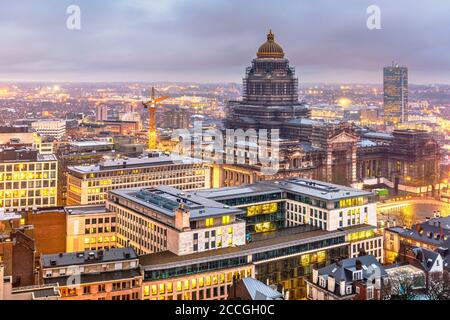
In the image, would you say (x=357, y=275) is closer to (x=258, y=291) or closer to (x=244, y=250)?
(x=258, y=291)

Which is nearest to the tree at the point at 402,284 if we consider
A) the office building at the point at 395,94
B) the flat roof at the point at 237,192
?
the flat roof at the point at 237,192

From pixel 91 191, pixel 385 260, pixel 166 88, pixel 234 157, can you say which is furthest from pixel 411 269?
pixel 166 88

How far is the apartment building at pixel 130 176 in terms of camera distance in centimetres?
4903

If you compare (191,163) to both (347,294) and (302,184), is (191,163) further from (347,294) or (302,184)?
(347,294)

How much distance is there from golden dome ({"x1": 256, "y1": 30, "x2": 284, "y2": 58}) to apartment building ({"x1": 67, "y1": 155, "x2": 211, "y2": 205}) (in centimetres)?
2329

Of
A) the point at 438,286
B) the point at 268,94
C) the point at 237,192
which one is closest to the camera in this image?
the point at 438,286

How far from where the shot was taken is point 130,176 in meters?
51.3

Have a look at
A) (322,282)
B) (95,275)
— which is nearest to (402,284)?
(322,282)

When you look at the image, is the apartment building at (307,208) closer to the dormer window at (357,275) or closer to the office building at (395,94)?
the dormer window at (357,275)

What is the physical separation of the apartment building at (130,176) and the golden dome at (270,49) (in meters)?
23.3

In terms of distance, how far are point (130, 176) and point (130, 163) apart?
167cm

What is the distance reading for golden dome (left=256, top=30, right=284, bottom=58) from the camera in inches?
2889

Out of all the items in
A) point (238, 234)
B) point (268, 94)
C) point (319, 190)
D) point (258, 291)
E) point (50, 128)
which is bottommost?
point (238, 234)

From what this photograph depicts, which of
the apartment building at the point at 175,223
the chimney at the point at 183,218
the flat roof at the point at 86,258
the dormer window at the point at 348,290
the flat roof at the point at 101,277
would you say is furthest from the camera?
the apartment building at the point at 175,223
